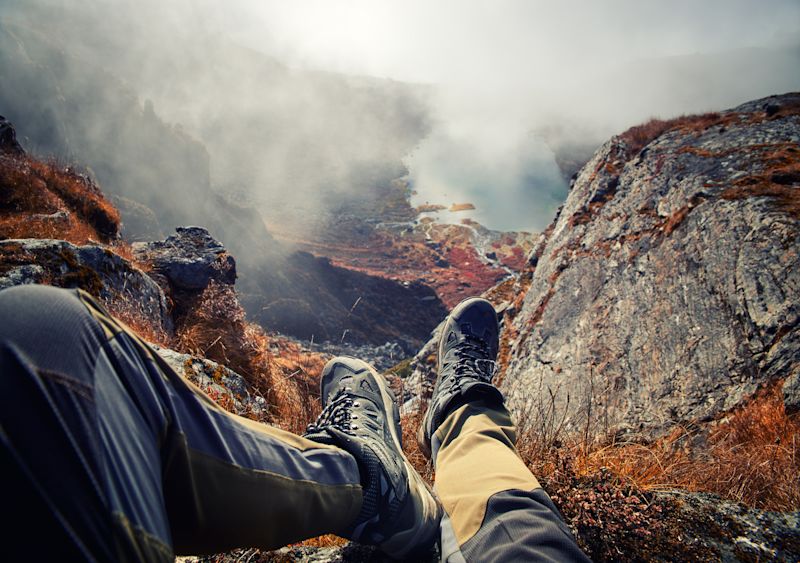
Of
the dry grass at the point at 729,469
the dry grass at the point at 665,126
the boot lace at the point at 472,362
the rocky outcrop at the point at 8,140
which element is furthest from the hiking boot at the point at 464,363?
the rocky outcrop at the point at 8,140

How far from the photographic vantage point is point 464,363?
9.19ft

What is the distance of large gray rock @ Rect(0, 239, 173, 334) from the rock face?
3.34m

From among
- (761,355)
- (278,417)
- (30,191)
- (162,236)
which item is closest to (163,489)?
(278,417)

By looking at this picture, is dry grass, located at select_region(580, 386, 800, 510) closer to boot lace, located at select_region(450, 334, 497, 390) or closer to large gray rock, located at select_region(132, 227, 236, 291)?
boot lace, located at select_region(450, 334, 497, 390)

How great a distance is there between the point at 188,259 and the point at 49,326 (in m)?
4.98

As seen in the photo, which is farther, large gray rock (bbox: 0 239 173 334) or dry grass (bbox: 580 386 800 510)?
large gray rock (bbox: 0 239 173 334)

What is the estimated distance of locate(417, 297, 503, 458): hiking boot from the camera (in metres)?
2.13

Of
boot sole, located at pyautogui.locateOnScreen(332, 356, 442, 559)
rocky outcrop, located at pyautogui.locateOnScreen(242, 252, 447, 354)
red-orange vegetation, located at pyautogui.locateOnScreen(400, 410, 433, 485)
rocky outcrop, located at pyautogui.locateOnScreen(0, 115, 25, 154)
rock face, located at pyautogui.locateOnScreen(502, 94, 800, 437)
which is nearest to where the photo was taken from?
boot sole, located at pyautogui.locateOnScreen(332, 356, 442, 559)

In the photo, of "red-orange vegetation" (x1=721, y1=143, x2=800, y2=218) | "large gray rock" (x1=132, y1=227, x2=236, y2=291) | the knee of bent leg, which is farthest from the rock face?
"large gray rock" (x1=132, y1=227, x2=236, y2=291)

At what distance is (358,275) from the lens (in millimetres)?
24844

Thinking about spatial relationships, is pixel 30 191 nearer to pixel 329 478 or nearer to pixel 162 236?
pixel 329 478

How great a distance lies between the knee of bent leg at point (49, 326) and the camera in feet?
2.13

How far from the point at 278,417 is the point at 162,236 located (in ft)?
59.9

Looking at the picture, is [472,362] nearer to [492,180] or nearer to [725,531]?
[725,531]
